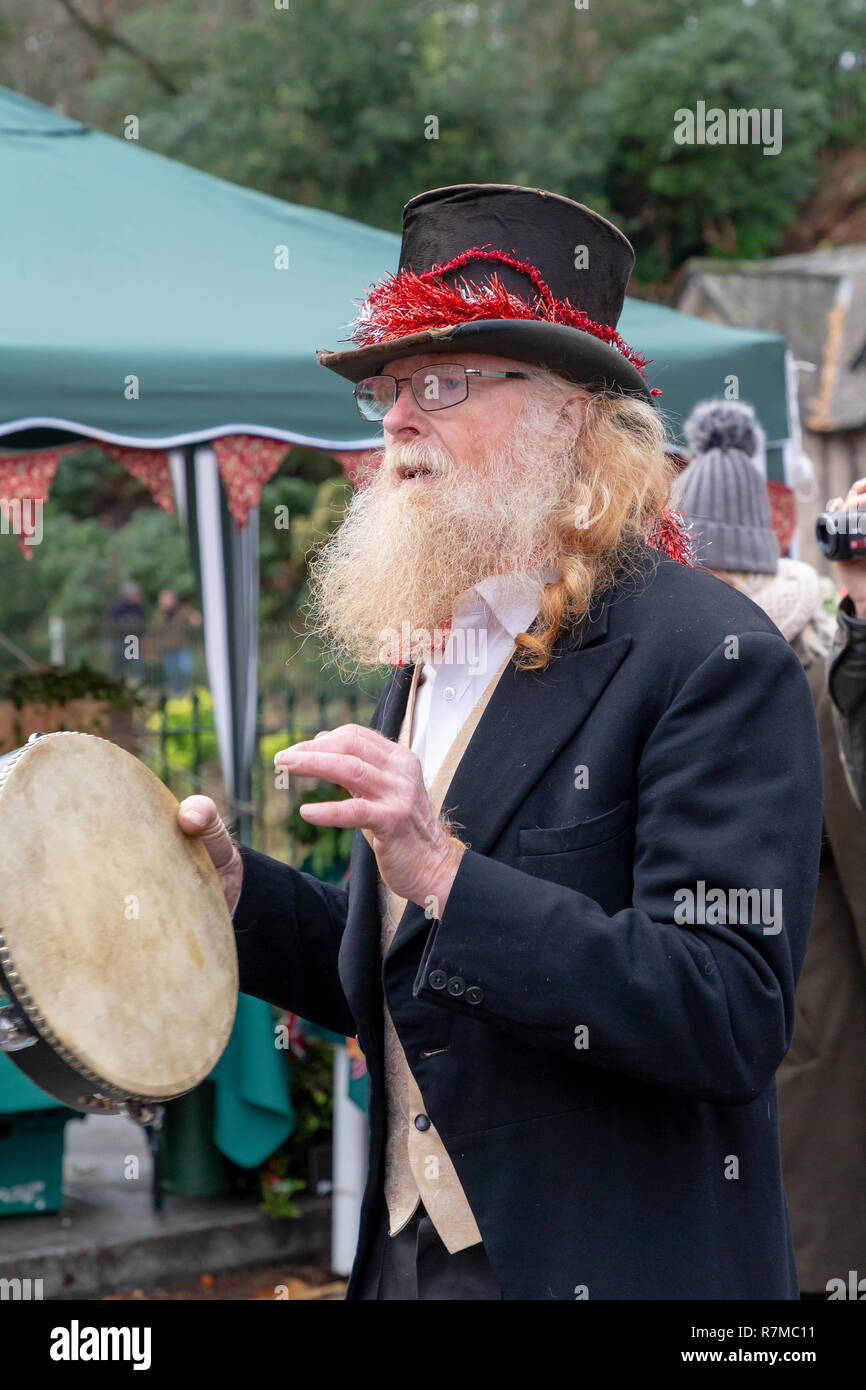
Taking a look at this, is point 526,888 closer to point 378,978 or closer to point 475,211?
point 378,978

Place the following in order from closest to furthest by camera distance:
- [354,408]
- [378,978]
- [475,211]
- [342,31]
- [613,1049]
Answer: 1. [613,1049]
2. [378,978]
3. [475,211]
4. [354,408]
5. [342,31]

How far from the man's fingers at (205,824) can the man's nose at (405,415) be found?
605mm

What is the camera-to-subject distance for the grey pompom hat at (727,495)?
3480 millimetres

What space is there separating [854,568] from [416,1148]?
1413 millimetres

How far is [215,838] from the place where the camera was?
1.90 meters

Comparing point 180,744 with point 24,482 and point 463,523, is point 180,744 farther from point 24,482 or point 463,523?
point 463,523

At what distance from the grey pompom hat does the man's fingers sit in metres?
1.80

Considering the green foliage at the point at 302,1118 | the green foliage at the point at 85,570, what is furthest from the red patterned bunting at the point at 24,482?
the green foliage at the point at 85,570

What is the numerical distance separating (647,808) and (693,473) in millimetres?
2341

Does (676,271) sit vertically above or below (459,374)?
above

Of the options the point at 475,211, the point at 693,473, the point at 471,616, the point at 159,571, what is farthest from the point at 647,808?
the point at 159,571

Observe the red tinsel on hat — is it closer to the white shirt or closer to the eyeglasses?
the eyeglasses

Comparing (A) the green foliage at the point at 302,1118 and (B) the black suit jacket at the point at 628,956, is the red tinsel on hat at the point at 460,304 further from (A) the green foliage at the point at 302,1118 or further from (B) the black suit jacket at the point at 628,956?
(A) the green foliage at the point at 302,1118
